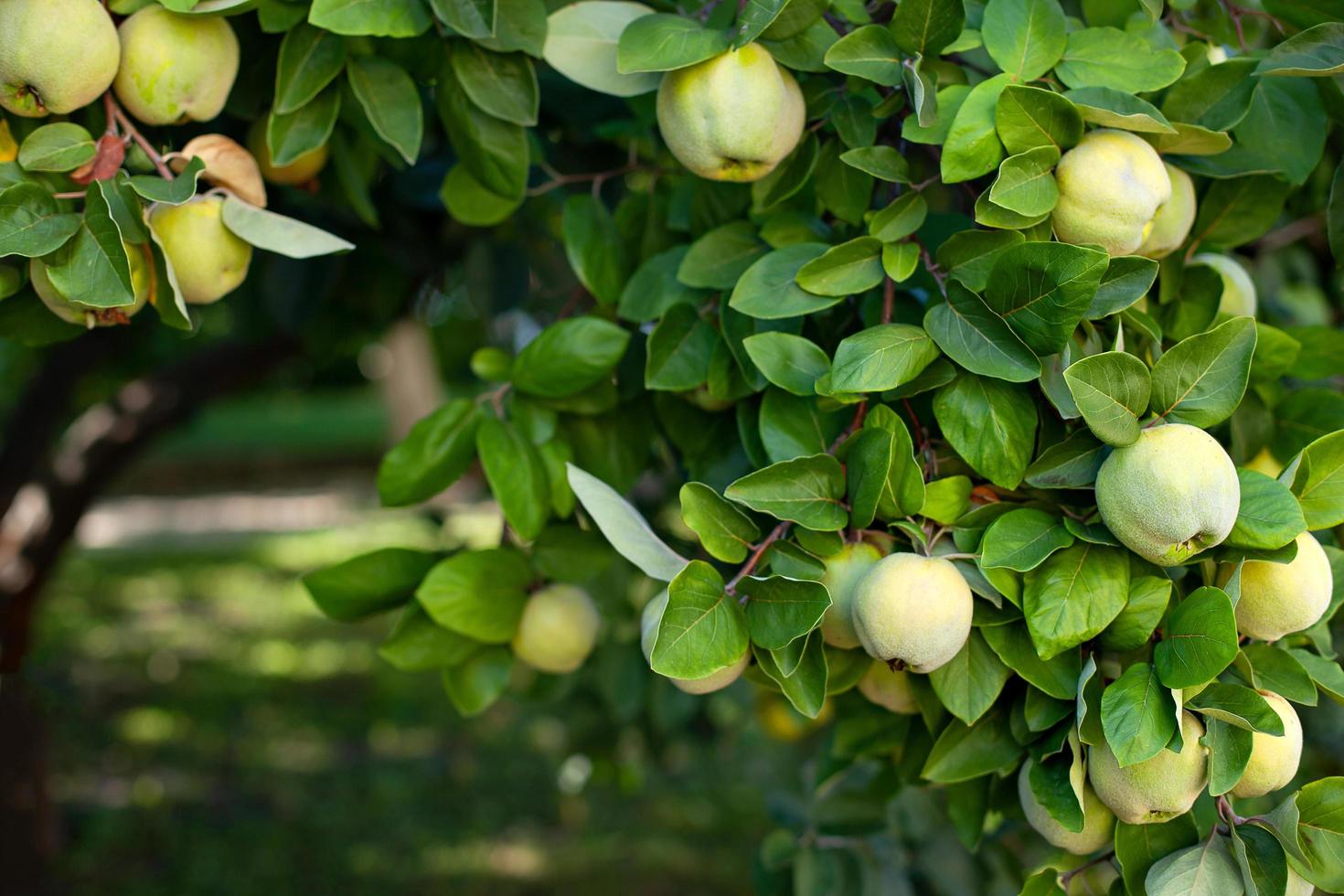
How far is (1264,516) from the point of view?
0.84m

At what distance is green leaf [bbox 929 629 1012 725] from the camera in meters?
0.92

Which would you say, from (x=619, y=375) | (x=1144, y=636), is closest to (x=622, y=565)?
→ (x=619, y=375)

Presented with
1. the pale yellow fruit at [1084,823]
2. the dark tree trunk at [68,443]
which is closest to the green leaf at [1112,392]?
the pale yellow fruit at [1084,823]

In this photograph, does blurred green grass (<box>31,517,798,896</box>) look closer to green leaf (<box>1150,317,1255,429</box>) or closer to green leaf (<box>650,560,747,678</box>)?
green leaf (<box>650,560,747,678</box>)

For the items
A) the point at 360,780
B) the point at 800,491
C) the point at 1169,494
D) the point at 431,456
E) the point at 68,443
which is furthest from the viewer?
the point at 360,780

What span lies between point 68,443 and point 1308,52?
298 cm

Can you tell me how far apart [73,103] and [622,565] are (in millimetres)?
856

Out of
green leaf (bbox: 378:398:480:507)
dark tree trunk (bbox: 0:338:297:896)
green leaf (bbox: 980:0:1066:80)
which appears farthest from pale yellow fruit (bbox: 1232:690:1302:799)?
dark tree trunk (bbox: 0:338:297:896)

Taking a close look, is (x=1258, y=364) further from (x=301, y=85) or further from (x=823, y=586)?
(x=301, y=85)

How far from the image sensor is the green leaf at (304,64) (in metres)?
1.01

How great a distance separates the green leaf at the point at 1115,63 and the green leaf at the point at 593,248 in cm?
48

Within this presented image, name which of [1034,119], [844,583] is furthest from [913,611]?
[1034,119]

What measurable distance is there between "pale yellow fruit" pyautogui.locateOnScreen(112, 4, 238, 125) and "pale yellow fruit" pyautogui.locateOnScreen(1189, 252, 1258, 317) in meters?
0.95

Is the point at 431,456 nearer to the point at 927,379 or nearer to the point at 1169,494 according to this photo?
the point at 927,379
